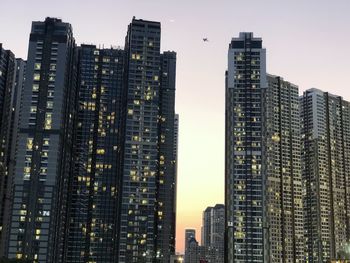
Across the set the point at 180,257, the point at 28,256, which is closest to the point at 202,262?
the point at 180,257

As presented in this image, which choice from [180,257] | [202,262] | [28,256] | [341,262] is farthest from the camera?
[28,256]

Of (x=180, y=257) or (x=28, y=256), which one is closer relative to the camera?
(x=180, y=257)

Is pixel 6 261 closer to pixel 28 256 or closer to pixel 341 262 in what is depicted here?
pixel 28 256

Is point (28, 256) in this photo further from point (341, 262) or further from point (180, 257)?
point (341, 262)

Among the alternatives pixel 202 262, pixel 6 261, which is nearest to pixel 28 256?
pixel 6 261

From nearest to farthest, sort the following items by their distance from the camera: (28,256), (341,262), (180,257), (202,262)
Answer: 1. (202,262)
2. (341,262)
3. (180,257)
4. (28,256)

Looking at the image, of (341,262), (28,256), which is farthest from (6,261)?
(341,262)

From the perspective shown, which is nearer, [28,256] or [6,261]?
[6,261]

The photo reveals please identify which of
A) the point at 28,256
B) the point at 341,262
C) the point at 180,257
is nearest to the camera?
the point at 341,262

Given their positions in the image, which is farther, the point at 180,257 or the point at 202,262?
the point at 180,257
